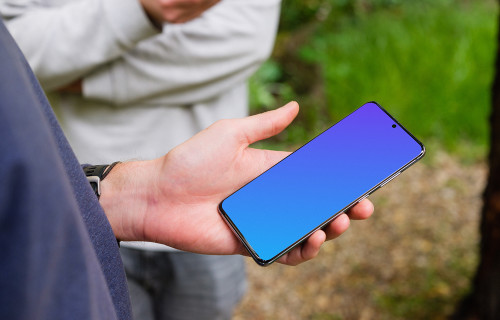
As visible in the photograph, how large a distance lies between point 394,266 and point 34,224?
8.97 feet

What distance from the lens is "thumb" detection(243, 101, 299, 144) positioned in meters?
1.12

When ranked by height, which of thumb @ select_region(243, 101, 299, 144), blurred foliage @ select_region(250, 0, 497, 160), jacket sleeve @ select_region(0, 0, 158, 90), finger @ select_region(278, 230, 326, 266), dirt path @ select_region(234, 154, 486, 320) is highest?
A: jacket sleeve @ select_region(0, 0, 158, 90)

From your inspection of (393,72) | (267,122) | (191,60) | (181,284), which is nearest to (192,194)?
(267,122)

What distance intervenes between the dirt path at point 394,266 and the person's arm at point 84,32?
79.8 inches

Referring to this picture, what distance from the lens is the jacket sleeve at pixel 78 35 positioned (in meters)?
1.32

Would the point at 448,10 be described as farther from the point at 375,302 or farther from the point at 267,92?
the point at 375,302

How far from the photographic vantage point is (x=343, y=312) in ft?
9.02

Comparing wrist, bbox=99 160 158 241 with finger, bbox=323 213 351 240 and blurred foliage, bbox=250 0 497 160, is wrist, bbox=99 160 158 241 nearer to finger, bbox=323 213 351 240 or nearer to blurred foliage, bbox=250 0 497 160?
finger, bbox=323 213 351 240

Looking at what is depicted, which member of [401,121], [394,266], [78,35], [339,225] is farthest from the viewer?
[401,121]

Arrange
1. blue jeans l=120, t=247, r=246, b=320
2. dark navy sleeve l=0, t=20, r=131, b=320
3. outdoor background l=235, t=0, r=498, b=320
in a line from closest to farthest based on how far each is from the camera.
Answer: dark navy sleeve l=0, t=20, r=131, b=320, blue jeans l=120, t=247, r=246, b=320, outdoor background l=235, t=0, r=498, b=320

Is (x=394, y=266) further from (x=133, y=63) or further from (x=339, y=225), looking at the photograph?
(x=133, y=63)

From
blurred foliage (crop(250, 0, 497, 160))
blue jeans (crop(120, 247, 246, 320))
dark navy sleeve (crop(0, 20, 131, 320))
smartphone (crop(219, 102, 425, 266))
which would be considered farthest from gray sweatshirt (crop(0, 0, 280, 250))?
blurred foliage (crop(250, 0, 497, 160))

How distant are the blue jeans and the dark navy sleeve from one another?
3.45 feet

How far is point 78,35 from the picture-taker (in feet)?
4.36
